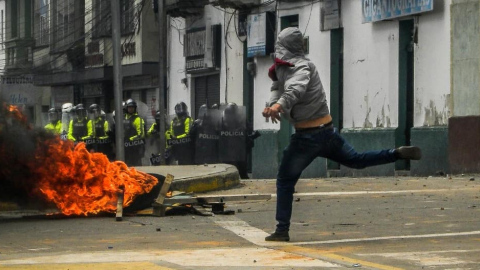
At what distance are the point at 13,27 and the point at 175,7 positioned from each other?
2014cm

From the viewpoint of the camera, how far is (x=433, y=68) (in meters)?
24.2

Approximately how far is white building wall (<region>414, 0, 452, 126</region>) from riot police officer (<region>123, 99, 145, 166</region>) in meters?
7.42

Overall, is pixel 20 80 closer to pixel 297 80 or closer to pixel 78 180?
pixel 78 180

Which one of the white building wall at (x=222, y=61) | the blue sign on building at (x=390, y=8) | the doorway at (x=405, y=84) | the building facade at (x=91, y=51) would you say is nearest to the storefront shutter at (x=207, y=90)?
the white building wall at (x=222, y=61)

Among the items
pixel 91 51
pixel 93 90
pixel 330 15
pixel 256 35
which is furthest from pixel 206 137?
pixel 93 90

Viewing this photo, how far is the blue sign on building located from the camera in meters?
24.0

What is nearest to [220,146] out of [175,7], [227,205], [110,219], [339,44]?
[339,44]

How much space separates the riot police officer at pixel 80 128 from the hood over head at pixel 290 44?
19734 millimetres

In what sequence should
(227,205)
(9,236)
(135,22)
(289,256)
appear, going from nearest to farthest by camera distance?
(289,256), (9,236), (227,205), (135,22)

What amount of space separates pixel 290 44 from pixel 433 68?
13.7 meters

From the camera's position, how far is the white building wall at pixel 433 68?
23625 mm

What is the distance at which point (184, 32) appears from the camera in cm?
3684

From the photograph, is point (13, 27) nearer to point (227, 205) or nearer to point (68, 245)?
point (227, 205)

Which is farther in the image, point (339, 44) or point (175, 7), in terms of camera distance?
point (175, 7)
